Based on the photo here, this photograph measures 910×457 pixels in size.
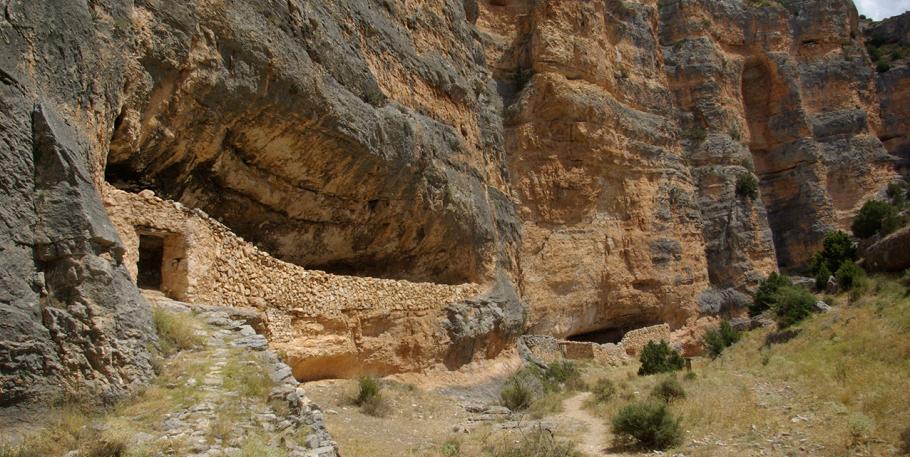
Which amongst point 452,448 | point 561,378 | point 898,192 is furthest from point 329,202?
point 898,192

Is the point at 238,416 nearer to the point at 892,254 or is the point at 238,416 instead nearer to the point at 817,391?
the point at 817,391

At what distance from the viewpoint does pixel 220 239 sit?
→ 9.59 metres

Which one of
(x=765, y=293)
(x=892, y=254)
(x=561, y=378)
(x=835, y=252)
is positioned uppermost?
(x=835, y=252)

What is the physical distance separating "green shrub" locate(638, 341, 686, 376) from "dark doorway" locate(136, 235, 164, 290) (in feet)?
45.1

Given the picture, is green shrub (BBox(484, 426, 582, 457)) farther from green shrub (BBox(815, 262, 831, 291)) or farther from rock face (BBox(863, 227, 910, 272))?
green shrub (BBox(815, 262, 831, 291))

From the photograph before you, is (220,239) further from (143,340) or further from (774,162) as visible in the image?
(774,162)

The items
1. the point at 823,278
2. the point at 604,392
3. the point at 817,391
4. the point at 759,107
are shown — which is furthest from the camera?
the point at 759,107

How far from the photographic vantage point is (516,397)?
559 inches

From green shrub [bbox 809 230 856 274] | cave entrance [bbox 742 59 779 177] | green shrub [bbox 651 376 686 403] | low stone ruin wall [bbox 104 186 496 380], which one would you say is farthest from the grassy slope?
cave entrance [bbox 742 59 779 177]

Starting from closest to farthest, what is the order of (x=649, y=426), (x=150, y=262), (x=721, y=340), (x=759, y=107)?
(x=649, y=426) < (x=150, y=262) < (x=721, y=340) < (x=759, y=107)

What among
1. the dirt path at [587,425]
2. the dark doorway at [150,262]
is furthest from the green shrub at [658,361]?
the dark doorway at [150,262]

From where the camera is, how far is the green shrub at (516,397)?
1410 cm

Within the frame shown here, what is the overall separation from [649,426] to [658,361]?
31.9 ft

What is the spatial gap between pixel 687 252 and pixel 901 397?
830 inches
